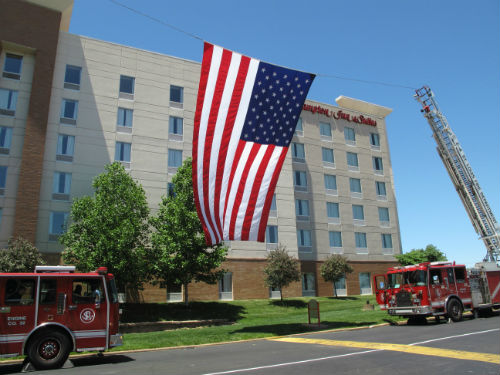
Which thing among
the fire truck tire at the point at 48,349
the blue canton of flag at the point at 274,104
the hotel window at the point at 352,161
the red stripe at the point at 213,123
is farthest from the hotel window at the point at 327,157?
the fire truck tire at the point at 48,349

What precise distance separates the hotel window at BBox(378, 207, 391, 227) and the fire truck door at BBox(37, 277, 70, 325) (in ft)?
135

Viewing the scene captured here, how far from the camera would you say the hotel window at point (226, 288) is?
35734mm

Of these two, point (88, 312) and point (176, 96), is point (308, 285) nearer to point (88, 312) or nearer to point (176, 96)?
point (176, 96)

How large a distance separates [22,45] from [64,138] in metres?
7.97

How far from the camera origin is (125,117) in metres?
35.5

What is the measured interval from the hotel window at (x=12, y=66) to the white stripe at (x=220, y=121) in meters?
24.7

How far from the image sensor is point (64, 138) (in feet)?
107

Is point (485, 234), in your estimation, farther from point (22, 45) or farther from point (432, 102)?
point (22, 45)

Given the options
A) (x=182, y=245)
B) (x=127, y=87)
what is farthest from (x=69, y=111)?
(x=182, y=245)

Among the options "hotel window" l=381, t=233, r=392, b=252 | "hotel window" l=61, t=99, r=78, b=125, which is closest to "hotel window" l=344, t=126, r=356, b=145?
"hotel window" l=381, t=233, r=392, b=252

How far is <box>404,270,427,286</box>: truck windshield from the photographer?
736 inches

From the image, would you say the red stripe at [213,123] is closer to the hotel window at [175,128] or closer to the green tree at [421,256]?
the hotel window at [175,128]

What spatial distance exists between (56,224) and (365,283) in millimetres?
32073

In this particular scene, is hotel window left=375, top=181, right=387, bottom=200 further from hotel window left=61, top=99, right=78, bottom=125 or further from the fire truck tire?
the fire truck tire
